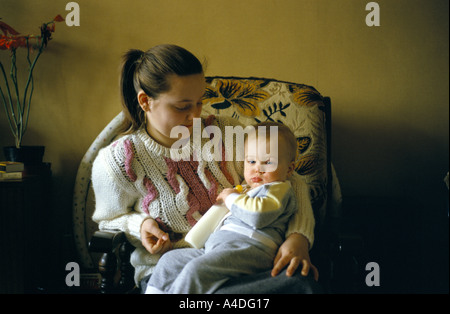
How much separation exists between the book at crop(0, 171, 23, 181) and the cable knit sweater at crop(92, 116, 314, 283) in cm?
45

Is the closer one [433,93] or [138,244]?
[138,244]

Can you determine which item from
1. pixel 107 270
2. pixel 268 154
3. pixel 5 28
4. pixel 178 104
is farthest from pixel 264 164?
pixel 5 28

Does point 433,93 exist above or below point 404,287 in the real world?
above

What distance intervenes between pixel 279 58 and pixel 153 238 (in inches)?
42.9

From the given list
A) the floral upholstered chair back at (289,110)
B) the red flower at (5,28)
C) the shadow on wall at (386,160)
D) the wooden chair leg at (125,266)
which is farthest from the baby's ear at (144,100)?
the shadow on wall at (386,160)

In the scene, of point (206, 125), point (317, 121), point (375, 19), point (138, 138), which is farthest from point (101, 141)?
point (375, 19)

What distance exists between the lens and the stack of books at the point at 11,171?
54.6 inches

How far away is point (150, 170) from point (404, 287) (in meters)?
1.32

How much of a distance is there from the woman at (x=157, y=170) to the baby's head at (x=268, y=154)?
0.11m

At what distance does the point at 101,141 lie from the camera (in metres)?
1.54

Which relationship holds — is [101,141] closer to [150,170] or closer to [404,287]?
[150,170]

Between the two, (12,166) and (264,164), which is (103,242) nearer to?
(264,164)

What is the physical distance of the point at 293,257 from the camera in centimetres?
94

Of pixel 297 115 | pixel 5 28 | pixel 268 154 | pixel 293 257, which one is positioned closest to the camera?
pixel 293 257
